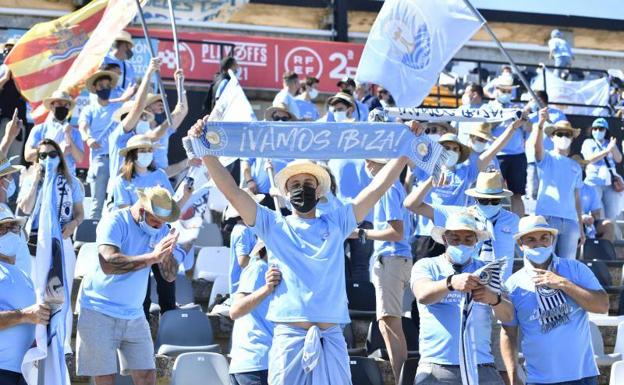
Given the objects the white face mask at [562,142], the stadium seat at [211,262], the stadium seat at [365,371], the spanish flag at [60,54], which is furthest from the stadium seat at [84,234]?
the white face mask at [562,142]

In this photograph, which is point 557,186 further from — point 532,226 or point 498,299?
point 498,299

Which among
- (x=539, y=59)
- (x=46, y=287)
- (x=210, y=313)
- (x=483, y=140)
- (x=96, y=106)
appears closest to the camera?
(x=46, y=287)

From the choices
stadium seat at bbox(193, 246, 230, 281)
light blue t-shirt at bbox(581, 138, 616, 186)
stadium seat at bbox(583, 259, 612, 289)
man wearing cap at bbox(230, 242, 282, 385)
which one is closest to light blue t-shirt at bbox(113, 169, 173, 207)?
stadium seat at bbox(193, 246, 230, 281)

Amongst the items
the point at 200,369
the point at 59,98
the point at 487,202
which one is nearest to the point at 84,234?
the point at 59,98

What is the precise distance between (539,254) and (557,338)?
559 mm

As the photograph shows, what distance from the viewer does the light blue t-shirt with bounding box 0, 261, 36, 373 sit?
7.64 m

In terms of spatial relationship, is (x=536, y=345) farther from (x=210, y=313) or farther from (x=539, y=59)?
(x=539, y=59)

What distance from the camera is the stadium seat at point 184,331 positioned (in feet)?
33.8

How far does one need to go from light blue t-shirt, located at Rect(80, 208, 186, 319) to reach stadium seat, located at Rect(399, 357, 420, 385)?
1.92m

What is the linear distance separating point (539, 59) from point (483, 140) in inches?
412

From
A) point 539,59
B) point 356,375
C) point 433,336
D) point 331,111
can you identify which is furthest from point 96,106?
point 539,59

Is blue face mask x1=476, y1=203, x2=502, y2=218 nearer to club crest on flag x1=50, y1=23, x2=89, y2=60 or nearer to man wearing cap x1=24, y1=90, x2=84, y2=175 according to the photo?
man wearing cap x1=24, y1=90, x2=84, y2=175

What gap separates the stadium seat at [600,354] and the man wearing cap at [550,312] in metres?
2.87

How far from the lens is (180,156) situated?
56.0 feet
